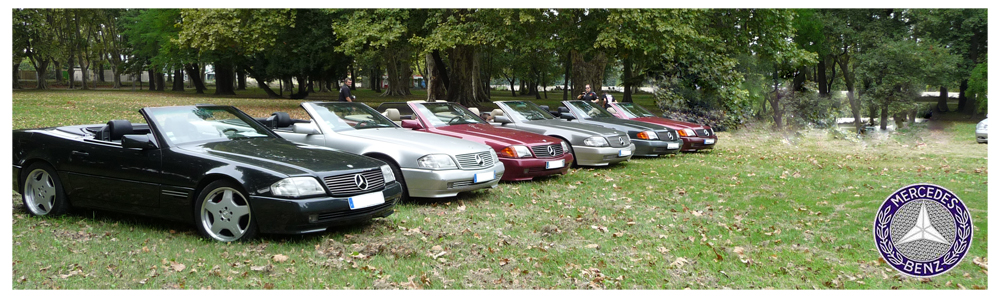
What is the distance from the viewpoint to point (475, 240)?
6207 millimetres

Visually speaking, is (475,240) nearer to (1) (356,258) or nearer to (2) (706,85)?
(1) (356,258)

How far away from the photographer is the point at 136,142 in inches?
238

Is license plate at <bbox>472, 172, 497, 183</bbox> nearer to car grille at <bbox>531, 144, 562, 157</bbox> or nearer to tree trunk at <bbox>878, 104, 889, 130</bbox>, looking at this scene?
car grille at <bbox>531, 144, 562, 157</bbox>

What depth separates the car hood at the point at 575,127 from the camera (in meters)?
12.1

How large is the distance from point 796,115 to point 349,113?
1737 centimetres

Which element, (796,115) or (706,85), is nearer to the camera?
(796,115)

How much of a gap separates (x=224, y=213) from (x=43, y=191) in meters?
2.42

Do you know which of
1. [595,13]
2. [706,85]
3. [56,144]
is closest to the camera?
[56,144]

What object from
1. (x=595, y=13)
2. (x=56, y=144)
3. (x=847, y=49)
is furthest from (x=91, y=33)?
(x=56, y=144)

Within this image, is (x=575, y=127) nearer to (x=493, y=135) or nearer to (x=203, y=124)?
(x=493, y=135)

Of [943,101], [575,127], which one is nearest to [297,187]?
[575,127]

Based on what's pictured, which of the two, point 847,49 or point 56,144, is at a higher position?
point 847,49

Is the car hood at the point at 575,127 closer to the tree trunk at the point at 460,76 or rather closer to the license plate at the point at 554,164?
the license plate at the point at 554,164

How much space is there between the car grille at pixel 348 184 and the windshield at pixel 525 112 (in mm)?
6777
